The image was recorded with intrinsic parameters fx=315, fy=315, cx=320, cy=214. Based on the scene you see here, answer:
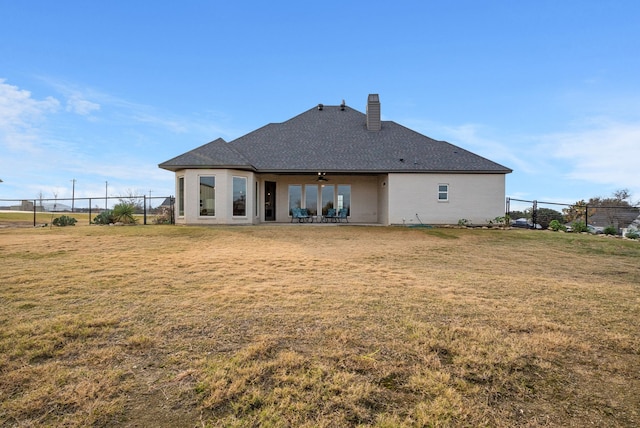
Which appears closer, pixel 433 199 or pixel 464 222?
pixel 464 222

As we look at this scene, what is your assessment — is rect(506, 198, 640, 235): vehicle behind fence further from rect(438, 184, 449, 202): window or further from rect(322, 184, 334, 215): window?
rect(322, 184, 334, 215): window

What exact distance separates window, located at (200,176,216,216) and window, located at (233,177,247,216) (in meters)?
1.02

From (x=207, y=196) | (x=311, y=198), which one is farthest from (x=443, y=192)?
(x=207, y=196)

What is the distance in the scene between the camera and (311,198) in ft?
63.1

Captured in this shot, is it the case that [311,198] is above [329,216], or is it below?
above

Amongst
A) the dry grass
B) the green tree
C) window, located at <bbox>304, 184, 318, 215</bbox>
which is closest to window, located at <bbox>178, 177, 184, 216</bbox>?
window, located at <bbox>304, 184, 318, 215</bbox>

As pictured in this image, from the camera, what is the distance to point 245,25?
15430 mm

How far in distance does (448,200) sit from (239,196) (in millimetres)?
11157

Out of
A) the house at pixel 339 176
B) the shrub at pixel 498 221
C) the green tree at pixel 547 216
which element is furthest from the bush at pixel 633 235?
the green tree at pixel 547 216

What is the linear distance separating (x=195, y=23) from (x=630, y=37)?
17.4 metres

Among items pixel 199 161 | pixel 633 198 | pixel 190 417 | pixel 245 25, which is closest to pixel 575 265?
pixel 190 417

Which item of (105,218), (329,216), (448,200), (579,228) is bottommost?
(579,228)

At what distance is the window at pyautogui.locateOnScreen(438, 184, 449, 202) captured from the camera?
56.0 feet

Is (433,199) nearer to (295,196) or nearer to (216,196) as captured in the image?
(295,196)
